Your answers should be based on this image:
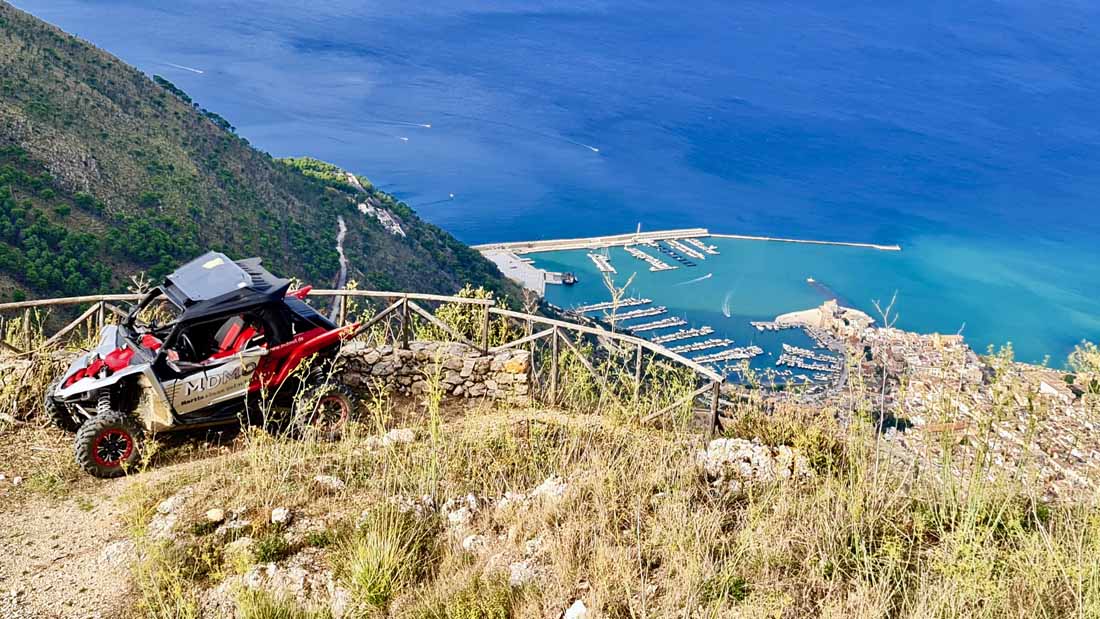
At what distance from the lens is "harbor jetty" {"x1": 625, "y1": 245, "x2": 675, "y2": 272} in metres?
67.8

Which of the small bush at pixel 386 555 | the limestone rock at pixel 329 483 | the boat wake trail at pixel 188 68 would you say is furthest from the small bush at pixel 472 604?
the boat wake trail at pixel 188 68

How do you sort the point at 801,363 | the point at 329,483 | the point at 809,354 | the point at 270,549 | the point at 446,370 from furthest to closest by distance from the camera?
the point at 809,354
the point at 801,363
the point at 446,370
the point at 329,483
the point at 270,549

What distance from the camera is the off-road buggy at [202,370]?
6672 millimetres

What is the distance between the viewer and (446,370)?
28.7ft

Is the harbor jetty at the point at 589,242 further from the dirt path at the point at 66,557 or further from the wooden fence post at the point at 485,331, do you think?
the dirt path at the point at 66,557

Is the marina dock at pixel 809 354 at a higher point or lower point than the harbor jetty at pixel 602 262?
lower

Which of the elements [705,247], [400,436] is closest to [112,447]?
[400,436]

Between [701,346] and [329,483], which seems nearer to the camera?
[329,483]

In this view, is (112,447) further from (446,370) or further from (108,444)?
(446,370)

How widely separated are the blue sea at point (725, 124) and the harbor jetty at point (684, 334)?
488 cm

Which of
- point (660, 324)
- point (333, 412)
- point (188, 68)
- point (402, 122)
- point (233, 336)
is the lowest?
point (660, 324)

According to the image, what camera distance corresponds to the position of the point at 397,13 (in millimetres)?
137750

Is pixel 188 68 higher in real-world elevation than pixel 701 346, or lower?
higher

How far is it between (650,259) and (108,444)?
63.4 m
